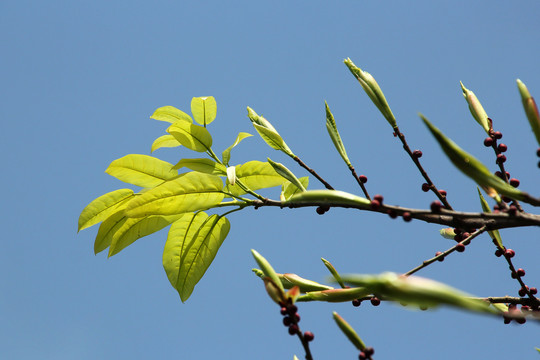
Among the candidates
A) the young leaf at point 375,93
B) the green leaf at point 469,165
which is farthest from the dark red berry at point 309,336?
the young leaf at point 375,93

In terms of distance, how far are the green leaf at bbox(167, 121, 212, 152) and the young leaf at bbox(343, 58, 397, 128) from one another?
2.10ft

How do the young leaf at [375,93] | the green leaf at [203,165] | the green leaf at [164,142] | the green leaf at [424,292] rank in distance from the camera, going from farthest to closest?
the green leaf at [164,142]
the green leaf at [203,165]
the young leaf at [375,93]
the green leaf at [424,292]

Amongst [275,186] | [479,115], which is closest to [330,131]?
[275,186]

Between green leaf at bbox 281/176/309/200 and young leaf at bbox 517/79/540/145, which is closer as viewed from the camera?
young leaf at bbox 517/79/540/145

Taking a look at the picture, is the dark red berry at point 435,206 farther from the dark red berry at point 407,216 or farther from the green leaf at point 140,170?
the green leaf at point 140,170

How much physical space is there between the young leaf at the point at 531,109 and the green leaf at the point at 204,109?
1.24 meters

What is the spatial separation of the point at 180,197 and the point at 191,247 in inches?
11.0

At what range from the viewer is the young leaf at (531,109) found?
117 centimetres

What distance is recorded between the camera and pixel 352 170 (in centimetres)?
154

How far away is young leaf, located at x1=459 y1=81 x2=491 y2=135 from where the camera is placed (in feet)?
5.54

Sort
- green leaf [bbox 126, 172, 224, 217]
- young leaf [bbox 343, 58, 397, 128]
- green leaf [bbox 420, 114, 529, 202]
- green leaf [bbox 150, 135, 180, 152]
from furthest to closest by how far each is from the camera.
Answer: green leaf [bbox 150, 135, 180, 152] → green leaf [bbox 126, 172, 224, 217] → young leaf [bbox 343, 58, 397, 128] → green leaf [bbox 420, 114, 529, 202]

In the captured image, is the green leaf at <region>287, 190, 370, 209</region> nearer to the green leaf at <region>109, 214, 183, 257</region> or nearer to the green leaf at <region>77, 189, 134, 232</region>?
the green leaf at <region>109, 214, 183, 257</region>

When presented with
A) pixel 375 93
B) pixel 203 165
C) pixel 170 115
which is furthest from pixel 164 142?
pixel 375 93

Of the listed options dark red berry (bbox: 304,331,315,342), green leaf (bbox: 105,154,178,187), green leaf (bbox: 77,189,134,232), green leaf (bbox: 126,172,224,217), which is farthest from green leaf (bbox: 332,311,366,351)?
green leaf (bbox: 77,189,134,232)
